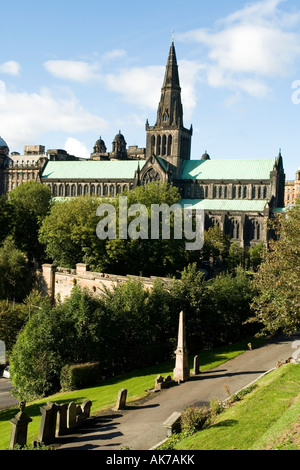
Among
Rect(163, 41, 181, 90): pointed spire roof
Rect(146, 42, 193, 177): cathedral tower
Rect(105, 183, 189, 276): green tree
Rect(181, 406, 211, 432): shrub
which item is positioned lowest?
Rect(181, 406, 211, 432): shrub

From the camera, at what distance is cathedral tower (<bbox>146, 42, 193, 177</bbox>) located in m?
91.4

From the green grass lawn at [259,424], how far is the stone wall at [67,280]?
20.4 m

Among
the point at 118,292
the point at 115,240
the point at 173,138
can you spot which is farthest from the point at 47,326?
the point at 173,138

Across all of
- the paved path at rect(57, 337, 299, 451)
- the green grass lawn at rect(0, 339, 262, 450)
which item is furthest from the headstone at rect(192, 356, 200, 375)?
the green grass lawn at rect(0, 339, 262, 450)

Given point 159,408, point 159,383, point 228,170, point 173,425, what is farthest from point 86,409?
point 228,170

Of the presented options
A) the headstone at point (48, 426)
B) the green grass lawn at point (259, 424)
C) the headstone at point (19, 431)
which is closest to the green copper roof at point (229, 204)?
the green grass lawn at point (259, 424)

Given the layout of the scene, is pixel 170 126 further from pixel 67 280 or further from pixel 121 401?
pixel 121 401

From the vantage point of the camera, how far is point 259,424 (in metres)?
15.9

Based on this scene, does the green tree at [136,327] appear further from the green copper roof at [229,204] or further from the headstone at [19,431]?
the green copper roof at [229,204]

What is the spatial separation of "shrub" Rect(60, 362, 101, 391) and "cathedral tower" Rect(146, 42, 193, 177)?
221ft

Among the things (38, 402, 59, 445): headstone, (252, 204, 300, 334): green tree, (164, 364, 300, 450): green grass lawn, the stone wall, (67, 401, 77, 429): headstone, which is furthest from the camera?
the stone wall

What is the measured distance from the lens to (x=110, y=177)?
96312 mm

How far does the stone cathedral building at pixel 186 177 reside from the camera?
81.2m

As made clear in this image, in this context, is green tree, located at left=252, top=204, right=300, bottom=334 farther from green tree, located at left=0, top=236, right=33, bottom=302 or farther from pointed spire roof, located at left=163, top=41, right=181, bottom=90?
pointed spire roof, located at left=163, top=41, right=181, bottom=90
